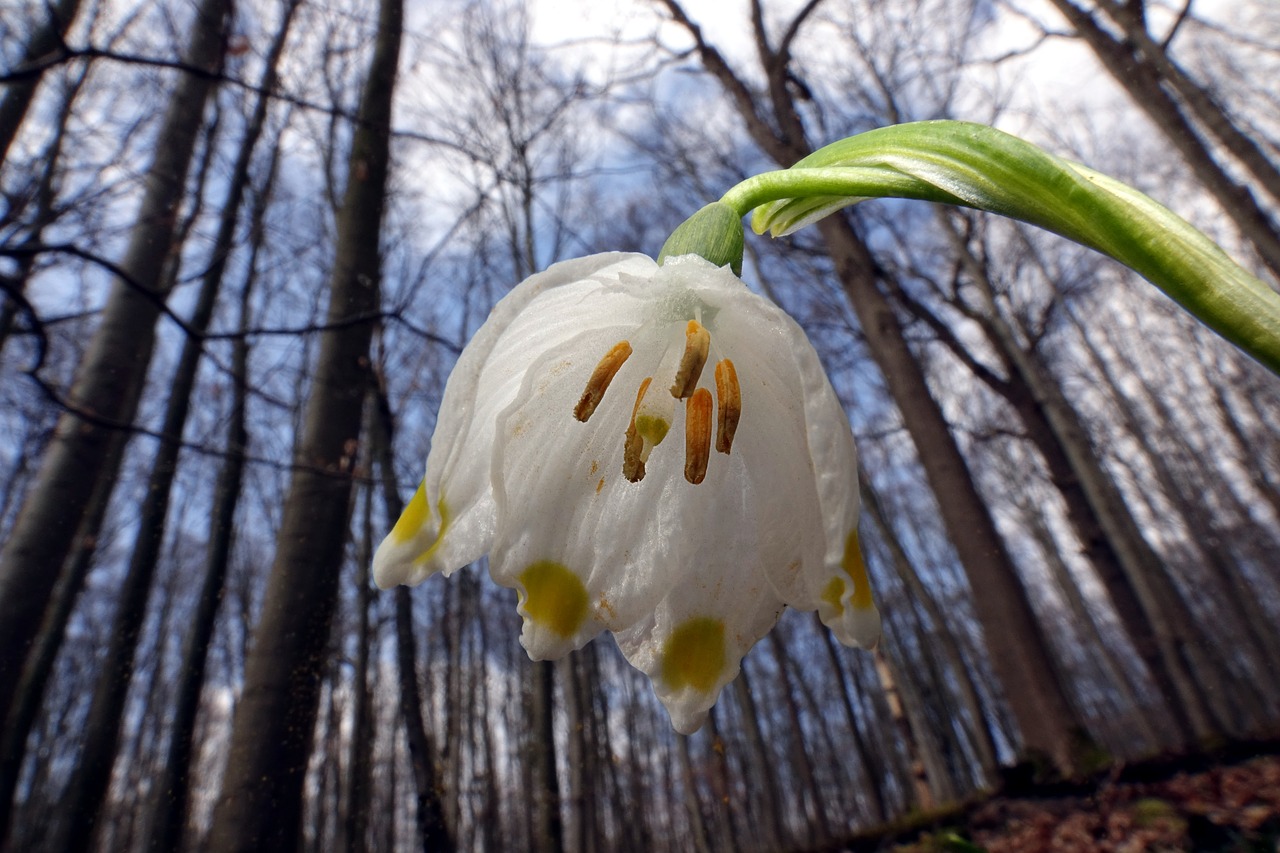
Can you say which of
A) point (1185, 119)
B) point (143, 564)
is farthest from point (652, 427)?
point (1185, 119)

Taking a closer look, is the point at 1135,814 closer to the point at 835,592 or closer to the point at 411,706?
the point at 411,706

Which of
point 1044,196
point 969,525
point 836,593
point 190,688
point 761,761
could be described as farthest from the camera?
point 761,761

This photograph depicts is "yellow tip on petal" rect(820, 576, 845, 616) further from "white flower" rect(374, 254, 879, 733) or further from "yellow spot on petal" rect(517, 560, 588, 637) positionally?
"yellow spot on petal" rect(517, 560, 588, 637)

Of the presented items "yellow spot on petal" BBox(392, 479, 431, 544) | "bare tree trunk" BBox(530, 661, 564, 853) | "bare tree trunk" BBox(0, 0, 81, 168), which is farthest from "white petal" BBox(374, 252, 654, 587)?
"bare tree trunk" BBox(0, 0, 81, 168)

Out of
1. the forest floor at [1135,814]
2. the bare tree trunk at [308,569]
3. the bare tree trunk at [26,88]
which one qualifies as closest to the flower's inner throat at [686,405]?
the bare tree trunk at [308,569]

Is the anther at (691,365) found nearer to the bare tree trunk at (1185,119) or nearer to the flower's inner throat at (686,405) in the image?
the flower's inner throat at (686,405)

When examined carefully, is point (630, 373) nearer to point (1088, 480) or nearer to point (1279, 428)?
point (1088, 480)

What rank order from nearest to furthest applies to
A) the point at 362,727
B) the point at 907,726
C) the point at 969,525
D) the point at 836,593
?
the point at 836,593 < the point at 362,727 < the point at 969,525 < the point at 907,726
